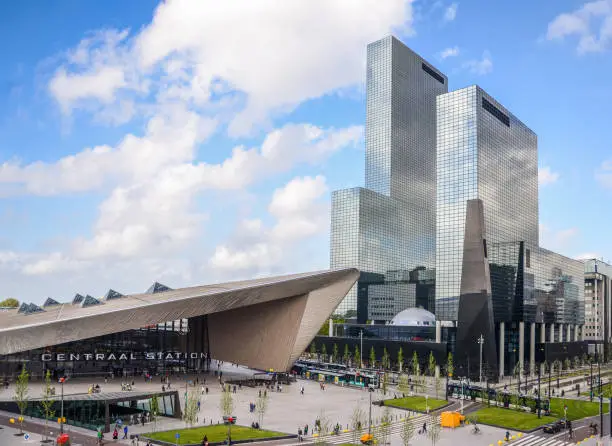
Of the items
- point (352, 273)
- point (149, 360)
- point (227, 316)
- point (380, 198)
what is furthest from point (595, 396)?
point (380, 198)

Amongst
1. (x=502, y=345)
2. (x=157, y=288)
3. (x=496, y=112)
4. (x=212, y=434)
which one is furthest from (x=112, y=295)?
(x=496, y=112)

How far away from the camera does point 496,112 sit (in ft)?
476

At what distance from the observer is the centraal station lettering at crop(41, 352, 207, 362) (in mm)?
69875

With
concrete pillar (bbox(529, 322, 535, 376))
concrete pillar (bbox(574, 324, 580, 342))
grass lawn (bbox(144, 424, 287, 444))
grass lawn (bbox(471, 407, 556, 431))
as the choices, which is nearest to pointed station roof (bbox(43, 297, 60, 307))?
grass lawn (bbox(144, 424, 287, 444))

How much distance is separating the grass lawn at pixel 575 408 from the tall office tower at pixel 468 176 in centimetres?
5134

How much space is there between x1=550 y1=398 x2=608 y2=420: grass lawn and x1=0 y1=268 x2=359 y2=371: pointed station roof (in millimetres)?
26567

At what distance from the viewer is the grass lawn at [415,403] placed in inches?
2432

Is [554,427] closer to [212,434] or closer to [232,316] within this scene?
[212,434]

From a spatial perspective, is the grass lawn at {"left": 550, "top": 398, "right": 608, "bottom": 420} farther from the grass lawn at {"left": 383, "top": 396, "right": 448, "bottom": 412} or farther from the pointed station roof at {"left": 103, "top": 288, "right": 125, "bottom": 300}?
the pointed station roof at {"left": 103, "top": 288, "right": 125, "bottom": 300}

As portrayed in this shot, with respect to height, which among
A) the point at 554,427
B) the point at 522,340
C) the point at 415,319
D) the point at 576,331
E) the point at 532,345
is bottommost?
the point at 576,331

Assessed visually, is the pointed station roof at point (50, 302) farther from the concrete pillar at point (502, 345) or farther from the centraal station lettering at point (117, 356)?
the concrete pillar at point (502, 345)

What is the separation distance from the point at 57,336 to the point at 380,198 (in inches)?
4987

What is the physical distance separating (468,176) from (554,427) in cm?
8567

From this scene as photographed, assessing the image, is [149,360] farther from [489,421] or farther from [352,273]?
[489,421]
